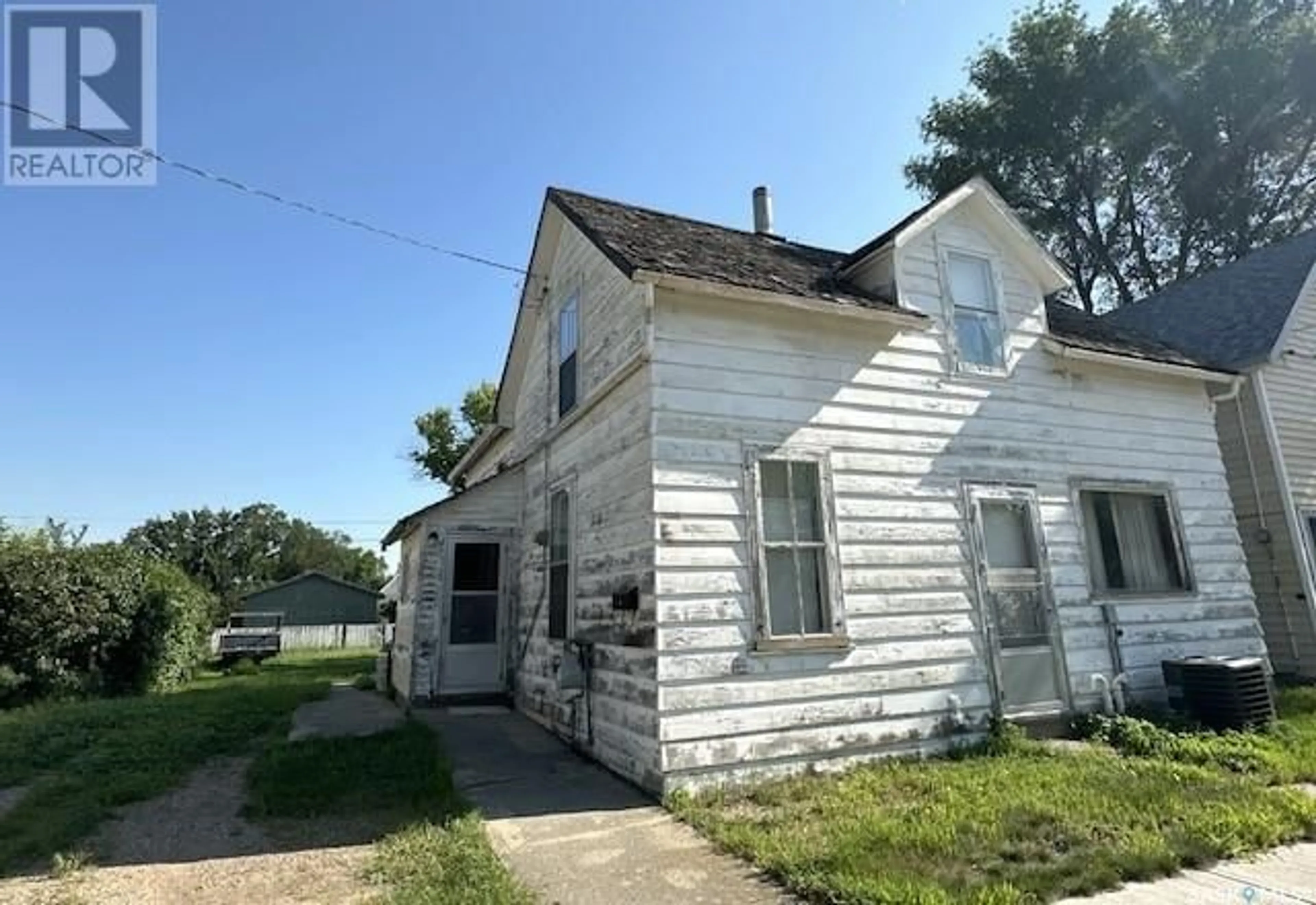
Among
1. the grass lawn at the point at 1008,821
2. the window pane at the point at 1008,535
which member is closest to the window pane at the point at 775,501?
the grass lawn at the point at 1008,821

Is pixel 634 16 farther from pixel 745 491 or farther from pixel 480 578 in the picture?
pixel 480 578

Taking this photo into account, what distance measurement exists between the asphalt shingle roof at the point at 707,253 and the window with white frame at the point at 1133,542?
354 cm

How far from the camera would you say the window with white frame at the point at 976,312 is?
786cm

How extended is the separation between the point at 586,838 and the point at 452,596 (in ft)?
20.7

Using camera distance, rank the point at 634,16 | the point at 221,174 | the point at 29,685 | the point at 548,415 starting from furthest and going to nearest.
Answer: the point at 29,685, the point at 548,415, the point at 634,16, the point at 221,174

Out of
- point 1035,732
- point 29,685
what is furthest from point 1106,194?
point 29,685

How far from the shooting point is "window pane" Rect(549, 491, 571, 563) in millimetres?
8172

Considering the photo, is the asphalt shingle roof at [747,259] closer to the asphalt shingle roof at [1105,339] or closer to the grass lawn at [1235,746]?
the asphalt shingle roof at [1105,339]

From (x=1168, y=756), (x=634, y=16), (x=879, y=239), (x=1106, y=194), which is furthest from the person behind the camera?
(x=1106, y=194)

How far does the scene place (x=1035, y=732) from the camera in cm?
688

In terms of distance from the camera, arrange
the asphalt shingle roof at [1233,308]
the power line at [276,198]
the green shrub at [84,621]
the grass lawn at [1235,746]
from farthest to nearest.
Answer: the green shrub at [84,621] → the asphalt shingle roof at [1233,308] → the power line at [276,198] → the grass lawn at [1235,746]

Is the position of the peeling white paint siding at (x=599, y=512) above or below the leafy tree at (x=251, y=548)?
below

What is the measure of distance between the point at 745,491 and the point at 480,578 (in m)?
5.88

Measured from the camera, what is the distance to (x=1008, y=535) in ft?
24.3
